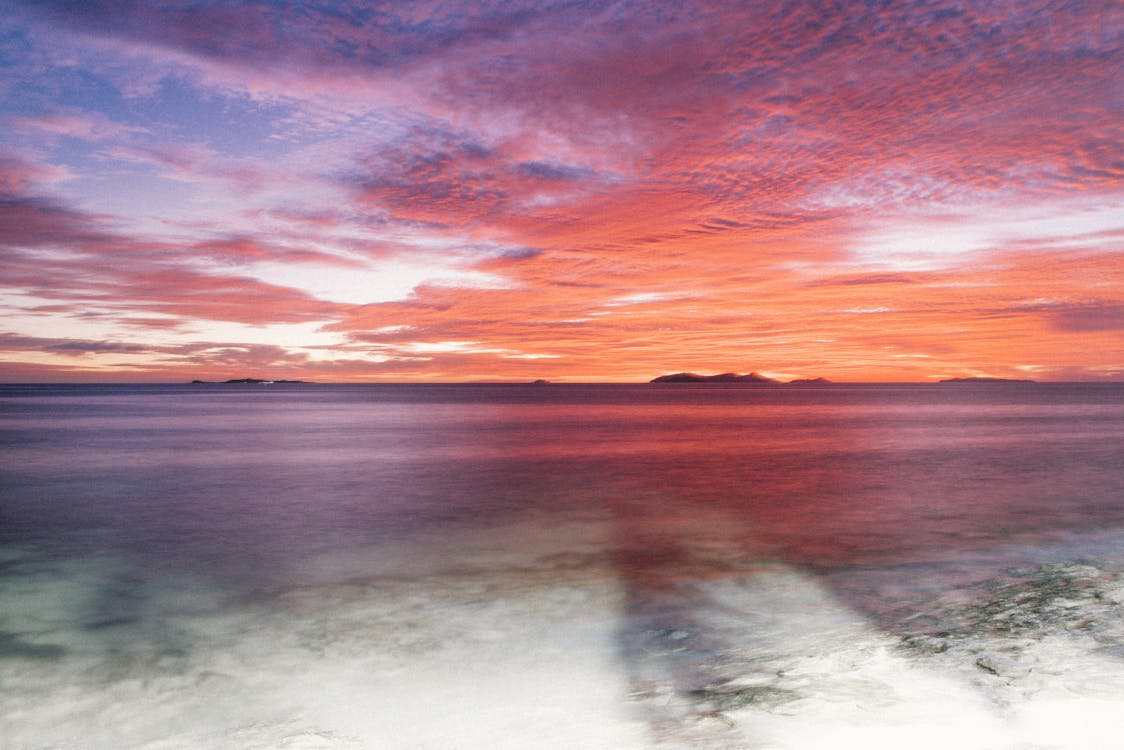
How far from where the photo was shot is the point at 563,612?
9.30m

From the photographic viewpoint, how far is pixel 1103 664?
6457 mm

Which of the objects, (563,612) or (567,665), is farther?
(563,612)

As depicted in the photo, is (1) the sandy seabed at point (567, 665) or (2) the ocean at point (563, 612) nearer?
(1) the sandy seabed at point (567, 665)

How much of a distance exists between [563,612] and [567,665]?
1.91 m

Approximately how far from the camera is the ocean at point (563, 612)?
19.4 ft

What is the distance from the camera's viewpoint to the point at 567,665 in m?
7.39

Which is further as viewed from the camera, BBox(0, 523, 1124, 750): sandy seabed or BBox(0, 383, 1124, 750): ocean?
BBox(0, 383, 1124, 750): ocean

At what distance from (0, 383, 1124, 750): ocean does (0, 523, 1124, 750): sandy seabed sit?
0.12 feet

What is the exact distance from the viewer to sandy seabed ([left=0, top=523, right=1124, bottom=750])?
18.6 ft

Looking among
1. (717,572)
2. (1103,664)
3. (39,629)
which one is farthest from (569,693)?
(39,629)

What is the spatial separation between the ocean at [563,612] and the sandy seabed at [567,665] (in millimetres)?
38

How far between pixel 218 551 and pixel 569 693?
9.27m

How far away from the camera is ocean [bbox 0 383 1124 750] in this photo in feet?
19.4

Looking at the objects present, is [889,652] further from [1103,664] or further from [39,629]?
[39,629]
